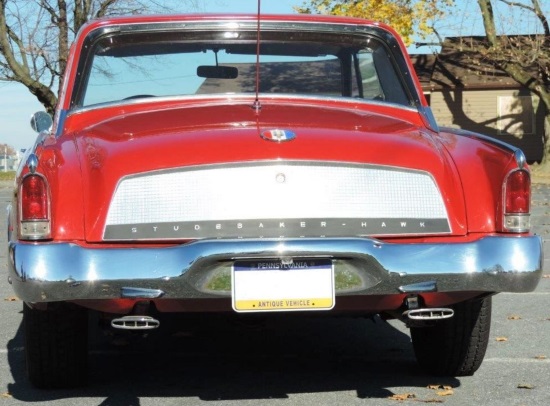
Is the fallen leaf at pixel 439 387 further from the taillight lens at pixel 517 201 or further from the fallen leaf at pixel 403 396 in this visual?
the taillight lens at pixel 517 201

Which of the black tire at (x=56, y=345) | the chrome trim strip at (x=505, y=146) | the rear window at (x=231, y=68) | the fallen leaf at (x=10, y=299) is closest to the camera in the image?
the chrome trim strip at (x=505, y=146)

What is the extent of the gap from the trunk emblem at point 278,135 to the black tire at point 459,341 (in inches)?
47.8

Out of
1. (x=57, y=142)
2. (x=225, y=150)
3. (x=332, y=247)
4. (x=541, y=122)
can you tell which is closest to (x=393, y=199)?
(x=332, y=247)

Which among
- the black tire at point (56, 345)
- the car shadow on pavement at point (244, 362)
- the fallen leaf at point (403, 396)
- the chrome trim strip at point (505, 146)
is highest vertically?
the chrome trim strip at point (505, 146)

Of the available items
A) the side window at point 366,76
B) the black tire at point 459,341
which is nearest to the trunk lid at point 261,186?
the black tire at point 459,341

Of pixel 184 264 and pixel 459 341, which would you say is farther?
pixel 459 341

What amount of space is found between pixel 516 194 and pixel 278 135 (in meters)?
1.02

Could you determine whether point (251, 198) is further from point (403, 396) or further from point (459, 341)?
point (459, 341)

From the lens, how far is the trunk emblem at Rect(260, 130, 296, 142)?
452 centimetres

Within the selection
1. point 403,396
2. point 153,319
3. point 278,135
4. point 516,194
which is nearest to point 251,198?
point 278,135

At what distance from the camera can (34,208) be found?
4391 mm

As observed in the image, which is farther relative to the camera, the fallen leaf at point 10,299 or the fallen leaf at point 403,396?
the fallen leaf at point 10,299

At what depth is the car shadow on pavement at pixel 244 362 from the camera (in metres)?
5.09

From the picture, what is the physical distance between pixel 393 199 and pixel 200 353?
2.10 metres
